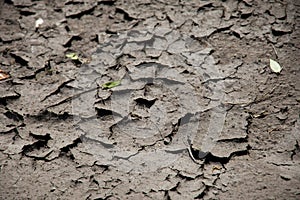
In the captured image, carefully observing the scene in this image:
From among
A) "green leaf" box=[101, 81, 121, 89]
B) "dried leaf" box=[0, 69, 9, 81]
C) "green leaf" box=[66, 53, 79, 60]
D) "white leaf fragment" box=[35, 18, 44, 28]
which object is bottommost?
"dried leaf" box=[0, 69, 9, 81]

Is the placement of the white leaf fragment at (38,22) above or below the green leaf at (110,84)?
above

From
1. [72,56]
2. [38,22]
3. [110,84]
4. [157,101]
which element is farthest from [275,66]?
[38,22]

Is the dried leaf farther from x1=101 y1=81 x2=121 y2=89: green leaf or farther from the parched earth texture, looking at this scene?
x1=101 y1=81 x2=121 y2=89: green leaf

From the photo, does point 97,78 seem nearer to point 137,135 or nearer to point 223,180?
point 137,135

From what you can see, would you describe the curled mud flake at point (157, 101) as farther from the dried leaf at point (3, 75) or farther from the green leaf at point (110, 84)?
the dried leaf at point (3, 75)

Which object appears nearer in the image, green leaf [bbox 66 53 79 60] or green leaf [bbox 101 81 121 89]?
green leaf [bbox 101 81 121 89]

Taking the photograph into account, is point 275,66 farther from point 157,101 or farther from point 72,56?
point 72,56

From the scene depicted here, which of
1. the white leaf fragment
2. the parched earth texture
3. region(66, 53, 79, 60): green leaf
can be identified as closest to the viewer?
the parched earth texture

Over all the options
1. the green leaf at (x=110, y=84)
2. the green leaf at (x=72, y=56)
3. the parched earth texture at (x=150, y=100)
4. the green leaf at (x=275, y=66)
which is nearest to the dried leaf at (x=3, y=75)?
the parched earth texture at (x=150, y=100)

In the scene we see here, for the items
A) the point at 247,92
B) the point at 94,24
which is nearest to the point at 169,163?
the point at 247,92

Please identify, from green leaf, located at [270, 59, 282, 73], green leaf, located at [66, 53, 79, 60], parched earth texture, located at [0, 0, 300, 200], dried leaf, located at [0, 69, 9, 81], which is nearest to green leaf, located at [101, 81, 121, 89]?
parched earth texture, located at [0, 0, 300, 200]
